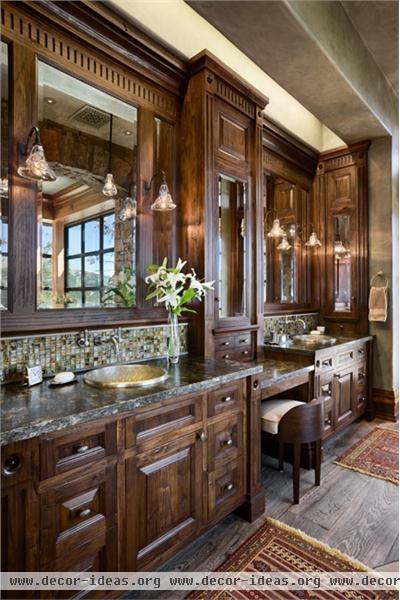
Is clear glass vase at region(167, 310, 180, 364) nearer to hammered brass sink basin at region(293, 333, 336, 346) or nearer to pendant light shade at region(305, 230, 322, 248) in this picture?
hammered brass sink basin at region(293, 333, 336, 346)

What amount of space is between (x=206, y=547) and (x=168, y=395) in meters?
1.00

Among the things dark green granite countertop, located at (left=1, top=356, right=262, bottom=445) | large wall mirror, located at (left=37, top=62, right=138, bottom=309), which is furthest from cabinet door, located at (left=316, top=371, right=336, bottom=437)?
large wall mirror, located at (left=37, top=62, right=138, bottom=309)

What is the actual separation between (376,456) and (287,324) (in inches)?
58.0

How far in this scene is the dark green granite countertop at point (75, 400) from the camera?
1.10m

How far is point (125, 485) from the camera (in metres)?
1.36

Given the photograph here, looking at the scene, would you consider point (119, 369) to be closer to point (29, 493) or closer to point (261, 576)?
point (29, 493)

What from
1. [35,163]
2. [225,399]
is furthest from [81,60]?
[225,399]

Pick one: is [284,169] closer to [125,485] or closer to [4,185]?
[4,185]

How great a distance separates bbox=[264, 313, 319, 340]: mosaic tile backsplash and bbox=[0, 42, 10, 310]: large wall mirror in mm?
2411

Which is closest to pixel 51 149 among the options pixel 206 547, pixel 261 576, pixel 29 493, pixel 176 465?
pixel 29 493

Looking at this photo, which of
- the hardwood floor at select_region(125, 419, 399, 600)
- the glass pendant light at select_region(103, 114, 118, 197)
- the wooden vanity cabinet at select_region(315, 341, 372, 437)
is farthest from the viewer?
the wooden vanity cabinet at select_region(315, 341, 372, 437)

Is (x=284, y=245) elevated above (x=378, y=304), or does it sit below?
above

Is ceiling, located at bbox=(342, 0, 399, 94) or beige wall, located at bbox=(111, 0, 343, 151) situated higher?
ceiling, located at bbox=(342, 0, 399, 94)

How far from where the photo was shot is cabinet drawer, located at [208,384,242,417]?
69.1 inches
